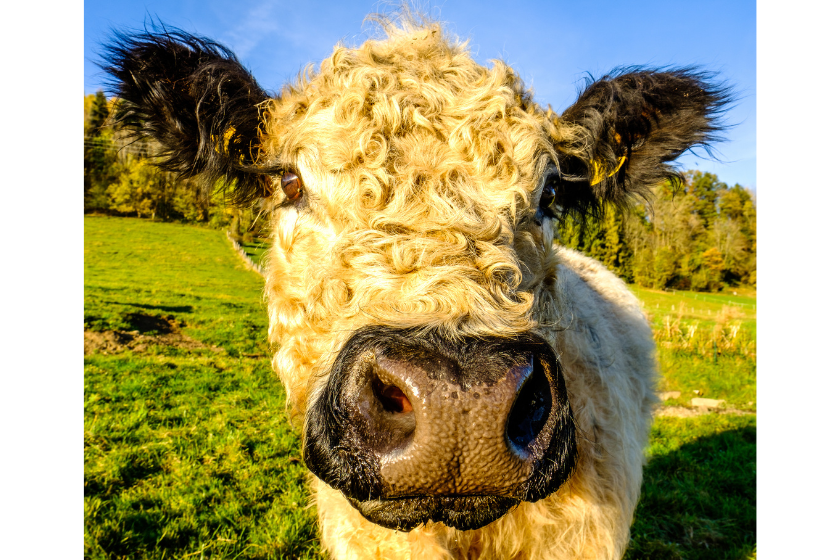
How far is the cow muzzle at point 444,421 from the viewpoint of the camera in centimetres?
128

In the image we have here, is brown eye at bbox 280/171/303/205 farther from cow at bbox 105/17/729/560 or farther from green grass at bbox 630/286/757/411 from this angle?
green grass at bbox 630/286/757/411

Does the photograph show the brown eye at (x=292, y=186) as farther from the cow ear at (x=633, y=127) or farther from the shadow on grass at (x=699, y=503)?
the shadow on grass at (x=699, y=503)

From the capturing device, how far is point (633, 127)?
2.88 metres

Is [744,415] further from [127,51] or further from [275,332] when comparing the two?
[127,51]

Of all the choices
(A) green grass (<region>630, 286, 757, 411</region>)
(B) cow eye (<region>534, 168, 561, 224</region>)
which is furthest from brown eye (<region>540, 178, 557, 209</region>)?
(A) green grass (<region>630, 286, 757, 411</region>)

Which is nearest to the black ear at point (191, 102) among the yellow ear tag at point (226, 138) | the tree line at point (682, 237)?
the yellow ear tag at point (226, 138)

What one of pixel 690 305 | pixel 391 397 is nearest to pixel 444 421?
pixel 391 397

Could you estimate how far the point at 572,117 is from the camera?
9.03ft

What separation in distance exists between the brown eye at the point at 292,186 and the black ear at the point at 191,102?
17 centimetres

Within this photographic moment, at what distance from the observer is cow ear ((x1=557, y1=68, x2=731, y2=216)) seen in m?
2.67

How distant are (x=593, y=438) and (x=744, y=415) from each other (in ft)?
27.4

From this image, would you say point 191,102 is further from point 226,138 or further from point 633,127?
point 633,127

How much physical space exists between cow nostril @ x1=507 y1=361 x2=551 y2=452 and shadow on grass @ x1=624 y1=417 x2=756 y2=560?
409cm
